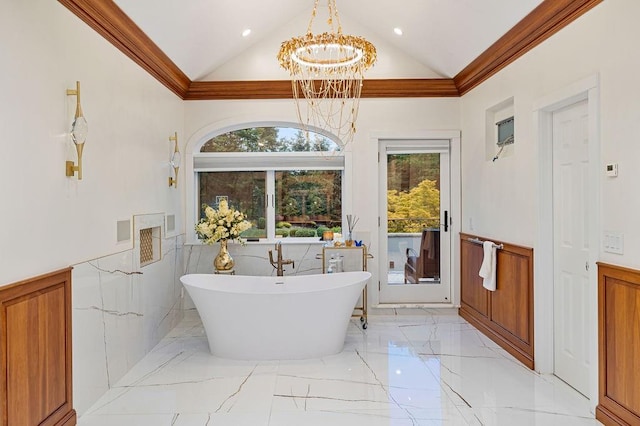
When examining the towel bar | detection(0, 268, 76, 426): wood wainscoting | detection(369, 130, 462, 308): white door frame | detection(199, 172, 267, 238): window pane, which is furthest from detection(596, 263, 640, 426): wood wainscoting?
detection(199, 172, 267, 238): window pane

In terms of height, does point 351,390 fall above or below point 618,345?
below

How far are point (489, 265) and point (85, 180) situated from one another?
3395 mm

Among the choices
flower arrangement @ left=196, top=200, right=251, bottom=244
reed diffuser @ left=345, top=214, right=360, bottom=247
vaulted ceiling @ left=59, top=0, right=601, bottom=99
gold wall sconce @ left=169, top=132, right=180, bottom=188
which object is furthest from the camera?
reed diffuser @ left=345, top=214, right=360, bottom=247

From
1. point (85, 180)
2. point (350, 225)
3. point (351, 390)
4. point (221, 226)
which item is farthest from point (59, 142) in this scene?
point (350, 225)

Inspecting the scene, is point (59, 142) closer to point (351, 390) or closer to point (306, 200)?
point (351, 390)

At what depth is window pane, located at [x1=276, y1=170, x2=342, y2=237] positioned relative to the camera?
5.54 meters

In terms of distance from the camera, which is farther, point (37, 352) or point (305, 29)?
point (305, 29)

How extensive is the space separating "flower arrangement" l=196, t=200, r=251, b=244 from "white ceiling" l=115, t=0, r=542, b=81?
61.9 inches

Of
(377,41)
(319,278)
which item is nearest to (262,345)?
(319,278)

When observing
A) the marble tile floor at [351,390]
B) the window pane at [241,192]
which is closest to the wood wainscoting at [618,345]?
the marble tile floor at [351,390]

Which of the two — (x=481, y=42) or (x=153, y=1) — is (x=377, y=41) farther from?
(x=153, y=1)

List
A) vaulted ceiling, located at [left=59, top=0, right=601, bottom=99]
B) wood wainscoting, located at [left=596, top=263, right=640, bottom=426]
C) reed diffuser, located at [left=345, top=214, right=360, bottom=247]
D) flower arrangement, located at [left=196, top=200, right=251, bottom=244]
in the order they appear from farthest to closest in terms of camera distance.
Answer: reed diffuser, located at [left=345, top=214, right=360, bottom=247], flower arrangement, located at [left=196, top=200, right=251, bottom=244], vaulted ceiling, located at [left=59, top=0, right=601, bottom=99], wood wainscoting, located at [left=596, top=263, right=640, bottom=426]

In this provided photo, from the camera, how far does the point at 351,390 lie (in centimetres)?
318

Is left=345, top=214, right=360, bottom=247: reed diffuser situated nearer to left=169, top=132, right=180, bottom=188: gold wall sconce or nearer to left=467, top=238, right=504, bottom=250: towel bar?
left=467, top=238, right=504, bottom=250: towel bar
